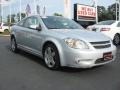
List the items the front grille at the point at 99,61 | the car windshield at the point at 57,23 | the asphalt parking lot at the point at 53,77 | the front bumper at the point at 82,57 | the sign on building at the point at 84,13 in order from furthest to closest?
the sign on building at the point at 84,13 → the car windshield at the point at 57,23 → the front grille at the point at 99,61 → the front bumper at the point at 82,57 → the asphalt parking lot at the point at 53,77

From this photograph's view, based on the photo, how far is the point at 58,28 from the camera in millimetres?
8125

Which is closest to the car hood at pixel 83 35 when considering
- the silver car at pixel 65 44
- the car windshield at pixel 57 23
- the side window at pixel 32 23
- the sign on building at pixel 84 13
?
the silver car at pixel 65 44

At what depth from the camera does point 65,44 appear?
6.96 m

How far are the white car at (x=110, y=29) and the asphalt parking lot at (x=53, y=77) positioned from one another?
223 inches

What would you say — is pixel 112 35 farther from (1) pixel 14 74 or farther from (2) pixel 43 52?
Answer: (1) pixel 14 74

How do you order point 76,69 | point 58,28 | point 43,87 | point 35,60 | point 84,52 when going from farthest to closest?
point 35,60, point 58,28, point 76,69, point 84,52, point 43,87

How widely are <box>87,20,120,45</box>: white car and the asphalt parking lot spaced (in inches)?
223

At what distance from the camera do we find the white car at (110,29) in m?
14.1

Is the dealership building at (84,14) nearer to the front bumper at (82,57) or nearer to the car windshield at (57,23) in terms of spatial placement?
the car windshield at (57,23)

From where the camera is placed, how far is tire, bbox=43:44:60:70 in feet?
23.6

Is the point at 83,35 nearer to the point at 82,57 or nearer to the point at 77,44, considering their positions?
the point at 77,44

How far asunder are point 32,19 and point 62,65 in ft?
8.66

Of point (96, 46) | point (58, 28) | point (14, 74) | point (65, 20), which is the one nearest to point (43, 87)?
point (14, 74)

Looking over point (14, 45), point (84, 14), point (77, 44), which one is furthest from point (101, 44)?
point (84, 14)
